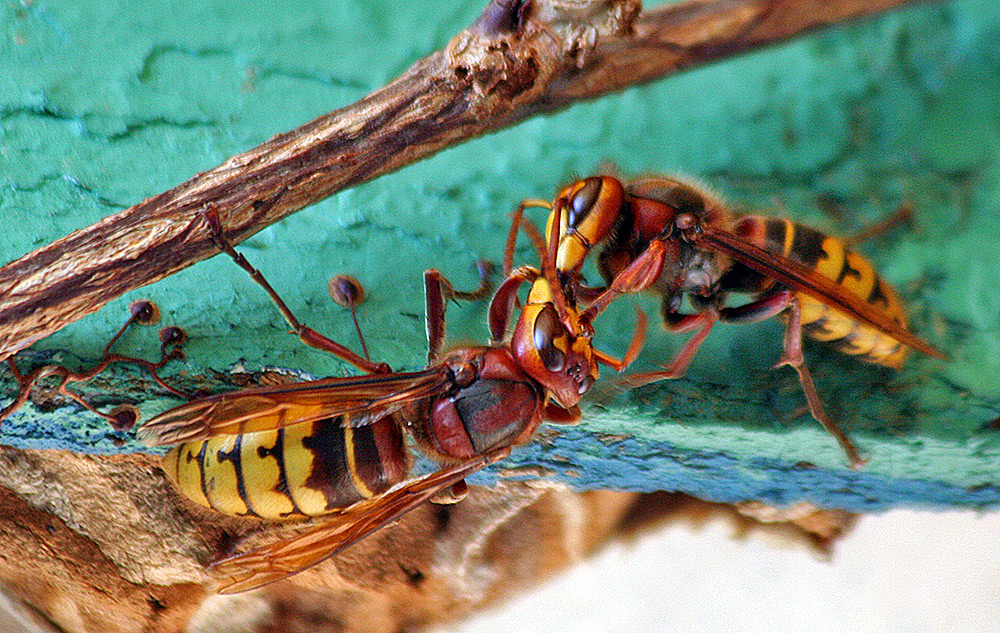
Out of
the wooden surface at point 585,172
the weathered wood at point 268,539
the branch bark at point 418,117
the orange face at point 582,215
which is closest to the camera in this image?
the branch bark at point 418,117

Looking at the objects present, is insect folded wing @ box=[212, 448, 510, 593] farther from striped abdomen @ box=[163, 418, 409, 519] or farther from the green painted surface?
the green painted surface

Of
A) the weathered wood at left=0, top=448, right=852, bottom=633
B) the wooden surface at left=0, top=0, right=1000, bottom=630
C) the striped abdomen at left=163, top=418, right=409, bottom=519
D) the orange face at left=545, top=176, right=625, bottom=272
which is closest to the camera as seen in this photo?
the wooden surface at left=0, top=0, right=1000, bottom=630

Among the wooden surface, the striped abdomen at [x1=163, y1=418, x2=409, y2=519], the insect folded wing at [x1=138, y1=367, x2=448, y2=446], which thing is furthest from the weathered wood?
the insect folded wing at [x1=138, y1=367, x2=448, y2=446]

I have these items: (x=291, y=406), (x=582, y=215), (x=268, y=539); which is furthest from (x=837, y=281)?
(x=268, y=539)

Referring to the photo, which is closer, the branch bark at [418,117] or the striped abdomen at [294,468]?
the branch bark at [418,117]

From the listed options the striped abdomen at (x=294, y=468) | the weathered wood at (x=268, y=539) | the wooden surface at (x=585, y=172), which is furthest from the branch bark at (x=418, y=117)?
the weathered wood at (x=268, y=539)

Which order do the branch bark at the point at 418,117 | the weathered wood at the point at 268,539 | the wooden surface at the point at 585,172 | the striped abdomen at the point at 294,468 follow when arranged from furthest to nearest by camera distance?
the weathered wood at the point at 268,539
the striped abdomen at the point at 294,468
the wooden surface at the point at 585,172
the branch bark at the point at 418,117

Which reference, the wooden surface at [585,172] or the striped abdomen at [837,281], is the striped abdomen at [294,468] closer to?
the wooden surface at [585,172]

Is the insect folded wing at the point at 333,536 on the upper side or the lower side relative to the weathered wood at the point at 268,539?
lower
